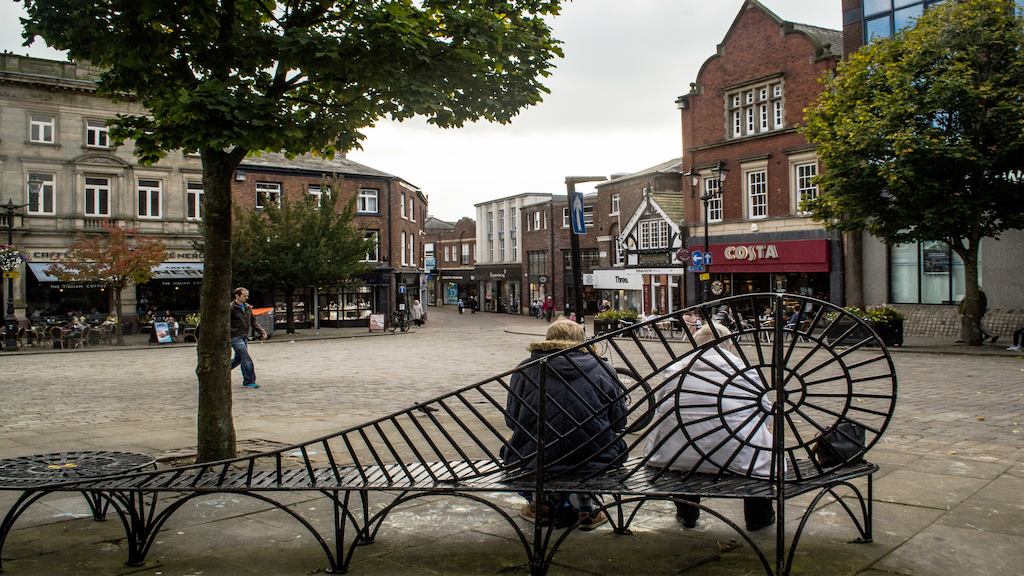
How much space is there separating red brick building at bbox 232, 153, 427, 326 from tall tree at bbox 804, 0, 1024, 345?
82.4ft

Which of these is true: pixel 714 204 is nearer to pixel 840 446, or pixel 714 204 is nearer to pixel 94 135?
pixel 94 135

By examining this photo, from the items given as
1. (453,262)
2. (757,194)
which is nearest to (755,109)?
(757,194)

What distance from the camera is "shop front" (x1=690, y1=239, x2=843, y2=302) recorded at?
31.3 metres

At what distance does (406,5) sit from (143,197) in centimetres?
3518

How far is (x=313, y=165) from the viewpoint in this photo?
44.8m

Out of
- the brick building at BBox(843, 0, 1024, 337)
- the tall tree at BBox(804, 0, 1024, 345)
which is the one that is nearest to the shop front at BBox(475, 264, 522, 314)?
the brick building at BBox(843, 0, 1024, 337)

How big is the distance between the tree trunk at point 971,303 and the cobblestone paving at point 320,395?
2754 mm

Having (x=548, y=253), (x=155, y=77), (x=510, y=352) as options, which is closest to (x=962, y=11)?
(x=510, y=352)

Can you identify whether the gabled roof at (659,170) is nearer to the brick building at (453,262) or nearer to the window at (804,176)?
the window at (804,176)

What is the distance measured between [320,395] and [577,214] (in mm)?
5448

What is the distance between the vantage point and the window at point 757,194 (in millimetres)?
34188

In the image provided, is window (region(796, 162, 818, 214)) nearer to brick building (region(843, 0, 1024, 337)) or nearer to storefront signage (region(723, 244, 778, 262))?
storefront signage (region(723, 244, 778, 262))

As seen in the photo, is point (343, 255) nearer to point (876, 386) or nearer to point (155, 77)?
point (876, 386)

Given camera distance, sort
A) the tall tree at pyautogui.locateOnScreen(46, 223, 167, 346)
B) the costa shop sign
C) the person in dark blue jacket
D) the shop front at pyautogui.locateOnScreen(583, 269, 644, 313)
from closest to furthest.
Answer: the person in dark blue jacket
the tall tree at pyautogui.locateOnScreen(46, 223, 167, 346)
the costa shop sign
the shop front at pyautogui.locateOnScreen(583, 269, 644, 313)
